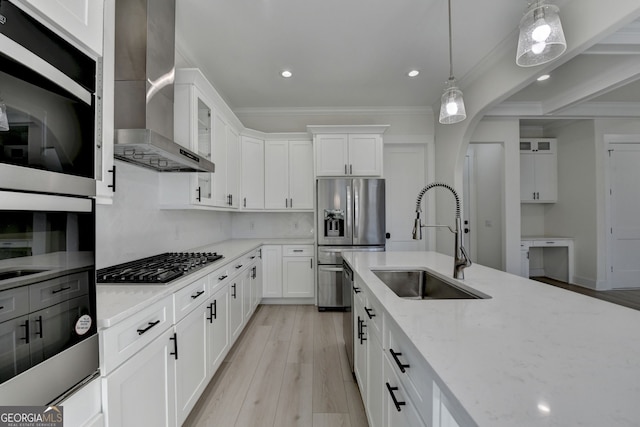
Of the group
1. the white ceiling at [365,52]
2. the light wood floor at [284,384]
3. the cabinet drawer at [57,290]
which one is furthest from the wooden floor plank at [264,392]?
the white ceiling at [365,52]

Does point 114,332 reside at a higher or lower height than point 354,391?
higher

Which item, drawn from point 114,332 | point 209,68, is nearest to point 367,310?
point 114,332

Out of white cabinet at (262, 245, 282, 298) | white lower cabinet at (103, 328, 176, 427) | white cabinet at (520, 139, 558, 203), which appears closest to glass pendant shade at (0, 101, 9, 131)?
white lower cabinet at (103, 328, 176, 427)

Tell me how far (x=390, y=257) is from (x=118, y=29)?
254 cm

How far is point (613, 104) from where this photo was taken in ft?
13.3

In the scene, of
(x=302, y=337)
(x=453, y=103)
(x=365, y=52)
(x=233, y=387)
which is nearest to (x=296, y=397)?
(x=233, y=387)

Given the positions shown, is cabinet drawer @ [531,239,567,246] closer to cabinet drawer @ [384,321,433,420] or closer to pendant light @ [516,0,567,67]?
pendant light @ [516,0,567,67]

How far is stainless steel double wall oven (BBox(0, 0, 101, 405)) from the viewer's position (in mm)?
669

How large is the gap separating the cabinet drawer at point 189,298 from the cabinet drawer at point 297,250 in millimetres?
1927

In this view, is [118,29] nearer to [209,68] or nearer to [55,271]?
[209,68]

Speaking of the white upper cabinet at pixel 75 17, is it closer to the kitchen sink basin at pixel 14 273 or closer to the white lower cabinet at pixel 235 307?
the kitchen sink basin at pixel 14 273

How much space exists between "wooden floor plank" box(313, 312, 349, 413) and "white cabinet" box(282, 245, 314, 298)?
0.71m

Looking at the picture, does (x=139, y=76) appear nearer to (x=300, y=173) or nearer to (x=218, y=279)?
(x=218, y=279)

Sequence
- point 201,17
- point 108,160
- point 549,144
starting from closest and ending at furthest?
point 108,160, point 201,17, point 549,144
